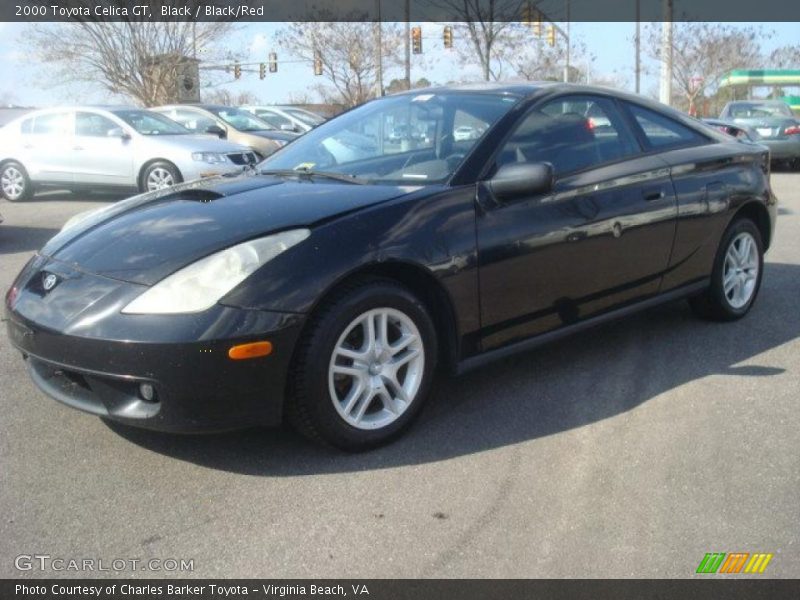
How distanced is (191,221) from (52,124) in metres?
10.4

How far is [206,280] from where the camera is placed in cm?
316

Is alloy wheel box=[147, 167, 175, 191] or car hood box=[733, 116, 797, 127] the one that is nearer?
alloy wheel box=[147, 167, 175, 191]

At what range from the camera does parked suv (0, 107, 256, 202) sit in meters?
11.9

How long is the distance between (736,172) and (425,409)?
8.80 feet

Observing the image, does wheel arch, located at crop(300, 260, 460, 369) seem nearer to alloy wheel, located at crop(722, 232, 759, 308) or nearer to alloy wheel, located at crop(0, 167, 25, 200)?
alloy wheel, located at crop(722, 232, 759, 308)

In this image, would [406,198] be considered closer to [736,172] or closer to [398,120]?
[398,120]

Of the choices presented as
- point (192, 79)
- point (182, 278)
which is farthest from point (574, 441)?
point (192, 79)

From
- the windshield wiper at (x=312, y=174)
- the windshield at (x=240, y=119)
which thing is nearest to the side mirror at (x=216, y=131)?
the windshield at (x=240, y=119)

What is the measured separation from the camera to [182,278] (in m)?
3.17

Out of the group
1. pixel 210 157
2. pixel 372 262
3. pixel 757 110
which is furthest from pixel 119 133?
pixel 757 110

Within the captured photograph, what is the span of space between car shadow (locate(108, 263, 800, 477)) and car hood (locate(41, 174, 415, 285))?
785 mm

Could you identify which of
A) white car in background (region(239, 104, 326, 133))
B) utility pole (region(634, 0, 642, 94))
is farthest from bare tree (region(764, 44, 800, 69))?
white car in background (region(239, 104, 326, 133))

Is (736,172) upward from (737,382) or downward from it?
upward

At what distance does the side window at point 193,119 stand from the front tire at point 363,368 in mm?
12582
